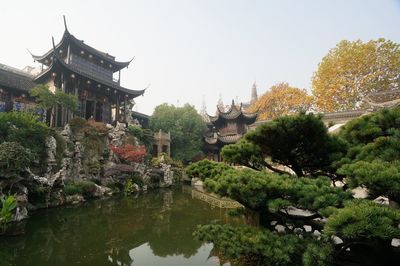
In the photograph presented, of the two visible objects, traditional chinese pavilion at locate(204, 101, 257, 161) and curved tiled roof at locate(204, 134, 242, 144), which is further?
traditional chinese pavilion at locate(204, 101, 257, 161)

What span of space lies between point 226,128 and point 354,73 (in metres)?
13.9

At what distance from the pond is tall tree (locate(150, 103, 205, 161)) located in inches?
513

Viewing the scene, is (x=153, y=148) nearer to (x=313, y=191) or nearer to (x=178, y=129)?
(x=178, y=129)

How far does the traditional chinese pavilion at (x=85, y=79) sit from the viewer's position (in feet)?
57.9

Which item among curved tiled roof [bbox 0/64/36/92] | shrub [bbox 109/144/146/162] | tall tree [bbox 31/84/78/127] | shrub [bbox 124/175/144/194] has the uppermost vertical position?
curved tiled roof [bbox 0/64/36/92]

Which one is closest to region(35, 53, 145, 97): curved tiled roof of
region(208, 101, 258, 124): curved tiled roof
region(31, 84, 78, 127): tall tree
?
region(31, 84, 78, 127): tall tree

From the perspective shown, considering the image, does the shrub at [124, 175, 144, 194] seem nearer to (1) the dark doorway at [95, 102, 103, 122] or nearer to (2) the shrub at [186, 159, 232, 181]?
(1) the dark doorway at [95, 102, 103, 122]

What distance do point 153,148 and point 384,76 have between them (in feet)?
62.6

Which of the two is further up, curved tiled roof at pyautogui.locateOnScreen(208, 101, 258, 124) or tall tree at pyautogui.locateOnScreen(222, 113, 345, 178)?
curved tiled roof at pyautogui.locateOnScreen(208, 101, 258, 124)

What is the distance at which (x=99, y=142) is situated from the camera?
16.1 m

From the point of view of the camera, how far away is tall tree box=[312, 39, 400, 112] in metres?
17.4

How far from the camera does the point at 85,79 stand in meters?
19.0

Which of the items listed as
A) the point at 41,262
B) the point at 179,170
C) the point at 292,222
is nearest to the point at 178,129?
the point at 179,170

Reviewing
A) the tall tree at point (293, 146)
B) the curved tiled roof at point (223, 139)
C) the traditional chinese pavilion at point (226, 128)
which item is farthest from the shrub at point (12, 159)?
the traditional chinese pavilion at point (226, 128)
